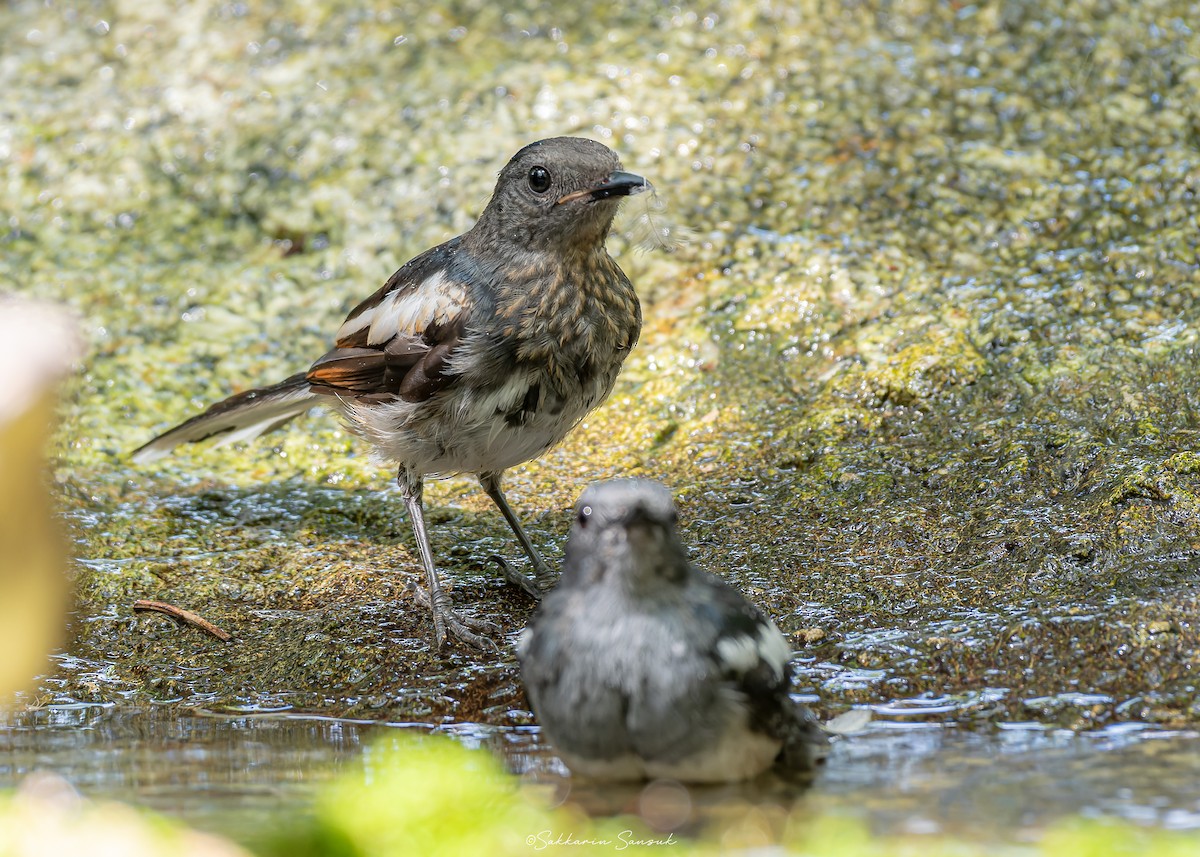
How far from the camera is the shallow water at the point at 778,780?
3570mm

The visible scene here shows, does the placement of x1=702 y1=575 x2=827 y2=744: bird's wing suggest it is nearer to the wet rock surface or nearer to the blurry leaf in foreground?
the wet rock surface

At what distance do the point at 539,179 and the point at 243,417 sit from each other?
7.17 feet

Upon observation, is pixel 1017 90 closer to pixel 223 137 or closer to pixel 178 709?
pixel 223 137

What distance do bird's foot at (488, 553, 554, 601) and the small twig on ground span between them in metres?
1.26

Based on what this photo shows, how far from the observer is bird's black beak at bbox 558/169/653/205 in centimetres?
556

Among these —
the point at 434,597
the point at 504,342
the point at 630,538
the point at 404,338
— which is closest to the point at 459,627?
the point at 434,597

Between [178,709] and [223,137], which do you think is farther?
[223,137]

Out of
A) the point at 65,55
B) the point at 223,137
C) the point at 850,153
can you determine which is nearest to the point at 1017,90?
the point at 850,153

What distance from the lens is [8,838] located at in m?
3.27

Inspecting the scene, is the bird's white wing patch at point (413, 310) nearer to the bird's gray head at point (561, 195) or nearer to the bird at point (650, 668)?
the bird's gray head at point (561, 195)

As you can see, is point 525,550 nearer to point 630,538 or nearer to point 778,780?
point 630,538

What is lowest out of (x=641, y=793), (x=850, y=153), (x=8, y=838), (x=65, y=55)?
(x=641, y=793)

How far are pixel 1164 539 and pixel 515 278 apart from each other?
2.91 meters

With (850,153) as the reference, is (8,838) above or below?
below
